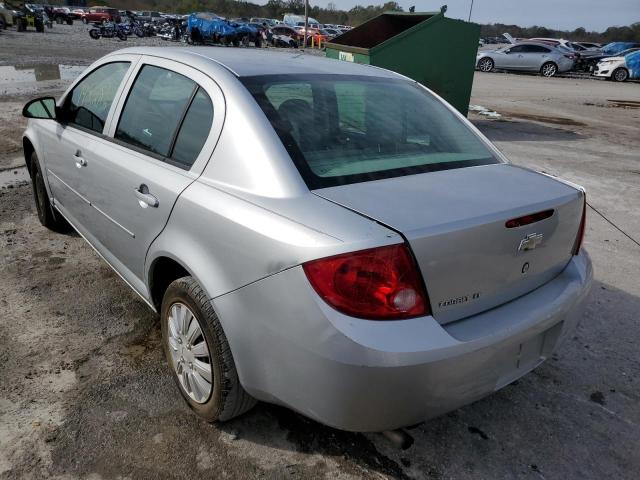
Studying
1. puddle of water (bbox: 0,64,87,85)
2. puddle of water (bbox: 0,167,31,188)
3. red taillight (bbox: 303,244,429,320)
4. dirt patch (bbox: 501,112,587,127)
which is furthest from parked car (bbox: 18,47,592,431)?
puddle of water (bbox: 0,64,87,85)

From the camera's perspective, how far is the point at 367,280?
1770mm

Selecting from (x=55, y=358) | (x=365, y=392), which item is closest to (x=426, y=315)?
(x=365, y=392)

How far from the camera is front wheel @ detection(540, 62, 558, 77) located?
26584 mm

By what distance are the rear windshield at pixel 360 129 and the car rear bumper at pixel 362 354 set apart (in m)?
0.54

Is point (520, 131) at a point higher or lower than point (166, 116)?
lower

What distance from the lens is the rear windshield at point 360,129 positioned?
2.23 metres

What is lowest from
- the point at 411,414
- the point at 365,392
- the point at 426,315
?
the point at 411,414

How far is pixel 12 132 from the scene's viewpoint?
27.0 ft

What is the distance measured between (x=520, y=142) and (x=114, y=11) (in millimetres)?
48714

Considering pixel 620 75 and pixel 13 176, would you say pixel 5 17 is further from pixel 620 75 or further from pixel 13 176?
pixel 620 75

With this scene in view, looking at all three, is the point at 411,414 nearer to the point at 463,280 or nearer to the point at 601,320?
the point at 463,280

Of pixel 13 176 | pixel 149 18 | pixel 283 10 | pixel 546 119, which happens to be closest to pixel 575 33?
pixel 283 10

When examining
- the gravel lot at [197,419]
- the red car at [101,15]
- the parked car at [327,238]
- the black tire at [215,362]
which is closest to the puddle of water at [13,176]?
the gravel lot at [197,419]

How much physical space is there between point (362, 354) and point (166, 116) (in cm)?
166
